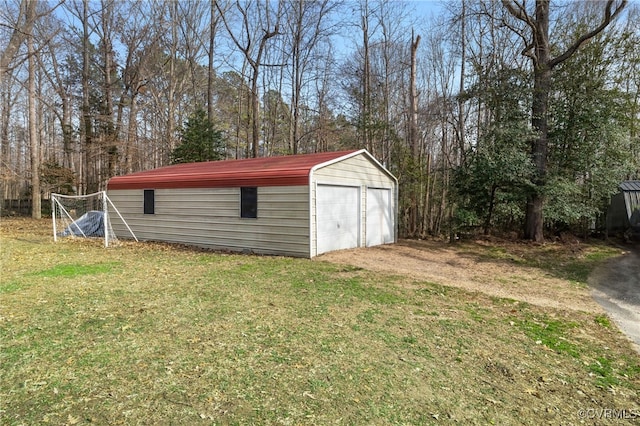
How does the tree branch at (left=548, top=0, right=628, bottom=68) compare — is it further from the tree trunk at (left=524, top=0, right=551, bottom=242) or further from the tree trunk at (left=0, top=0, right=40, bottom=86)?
the tree trunk at (left=0, top=0, right=40, bottom=86)

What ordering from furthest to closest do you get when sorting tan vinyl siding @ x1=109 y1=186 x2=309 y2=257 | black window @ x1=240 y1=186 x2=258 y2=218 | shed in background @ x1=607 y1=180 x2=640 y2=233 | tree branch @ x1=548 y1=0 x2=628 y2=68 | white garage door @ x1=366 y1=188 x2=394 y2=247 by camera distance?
shed in background @ x1=607 y1=180 x2=640 y2=233 < white garage door @ x1=366 y1=188 x2=394 y2=247 < tree branch @ x1=548 y1=0 x2=628 y2=68 < black window @ x1=240 y1=186 x2=258 y2=218 < tan vinyl siding @ x1=109 y1=186 x2=309 y2=257

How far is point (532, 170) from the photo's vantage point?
1117cm

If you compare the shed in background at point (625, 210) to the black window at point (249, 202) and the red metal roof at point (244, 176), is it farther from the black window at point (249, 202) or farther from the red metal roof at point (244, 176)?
the black window at point (249, 202)

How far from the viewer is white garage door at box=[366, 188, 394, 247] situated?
11.2m

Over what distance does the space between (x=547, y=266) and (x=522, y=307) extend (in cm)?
425

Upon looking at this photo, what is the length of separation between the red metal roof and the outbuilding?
0.03 metres

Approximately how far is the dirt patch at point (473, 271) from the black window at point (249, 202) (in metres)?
2.29

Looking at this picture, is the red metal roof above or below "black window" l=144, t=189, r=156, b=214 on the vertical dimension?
above

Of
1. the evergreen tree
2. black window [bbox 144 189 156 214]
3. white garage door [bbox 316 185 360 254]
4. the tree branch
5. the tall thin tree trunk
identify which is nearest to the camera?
white garage door [bbox 316 185 360 254]

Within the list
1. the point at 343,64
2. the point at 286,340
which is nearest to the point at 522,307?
the point at 286,340

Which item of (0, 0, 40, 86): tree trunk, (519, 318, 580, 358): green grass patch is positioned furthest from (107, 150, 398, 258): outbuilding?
(519, 318, 580, 358): green grass patch

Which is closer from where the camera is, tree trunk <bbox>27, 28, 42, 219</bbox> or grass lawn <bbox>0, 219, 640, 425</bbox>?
grass lawn <bbox>0, 219, 640, 425</bbox>

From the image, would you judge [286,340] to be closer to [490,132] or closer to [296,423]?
[296,423]

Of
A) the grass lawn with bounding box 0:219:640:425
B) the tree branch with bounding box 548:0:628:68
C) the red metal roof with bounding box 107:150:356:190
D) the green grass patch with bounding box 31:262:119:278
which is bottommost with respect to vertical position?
the grass lawn with bounding box 0:219:640:425
